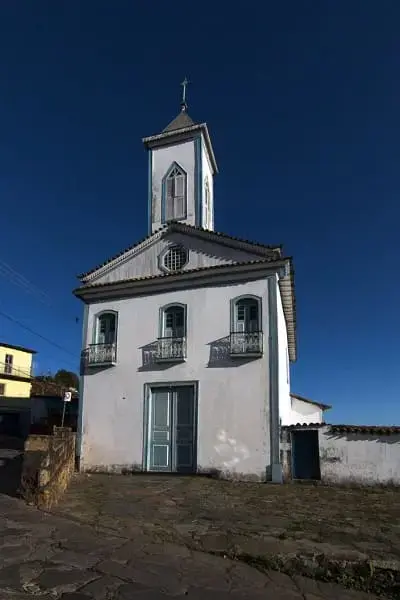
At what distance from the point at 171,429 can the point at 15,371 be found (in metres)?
35.7

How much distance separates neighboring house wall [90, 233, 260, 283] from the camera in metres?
15.2

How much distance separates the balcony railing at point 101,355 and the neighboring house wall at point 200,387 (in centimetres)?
21

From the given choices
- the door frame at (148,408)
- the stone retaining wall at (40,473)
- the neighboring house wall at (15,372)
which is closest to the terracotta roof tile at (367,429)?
the door frame at (148,408)

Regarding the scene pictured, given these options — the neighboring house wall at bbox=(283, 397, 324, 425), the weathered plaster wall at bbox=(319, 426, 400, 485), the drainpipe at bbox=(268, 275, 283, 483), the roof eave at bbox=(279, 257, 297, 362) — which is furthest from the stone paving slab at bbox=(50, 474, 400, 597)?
the neighboring house wall at bbox=(283, 397, 324, 425)

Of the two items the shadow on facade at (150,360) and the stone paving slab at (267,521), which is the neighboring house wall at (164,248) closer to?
the shadow on facade at (150,360)

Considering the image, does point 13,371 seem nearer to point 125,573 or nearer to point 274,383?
point 274,383

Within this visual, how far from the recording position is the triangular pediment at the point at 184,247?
49.2 feet

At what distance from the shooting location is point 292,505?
29.8 feet

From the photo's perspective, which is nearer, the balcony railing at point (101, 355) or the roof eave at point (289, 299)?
the roof eave at point (289, 299)

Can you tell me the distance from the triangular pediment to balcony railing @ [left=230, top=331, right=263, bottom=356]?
2.41 meters

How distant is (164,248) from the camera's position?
1639 cm

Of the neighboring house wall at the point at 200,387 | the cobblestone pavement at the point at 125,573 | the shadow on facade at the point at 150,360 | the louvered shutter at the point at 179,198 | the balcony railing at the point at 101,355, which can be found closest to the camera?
the cobblestone pavement at the point at 125,573

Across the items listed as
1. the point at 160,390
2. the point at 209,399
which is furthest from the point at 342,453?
the point at 160,390

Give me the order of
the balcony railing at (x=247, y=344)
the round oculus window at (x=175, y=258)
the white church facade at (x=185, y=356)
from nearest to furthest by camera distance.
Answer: the white church facade at (x=185, y=356) < the balcony railing at (x=247, y=344) < the round oculus window at (x=175, y=258)
